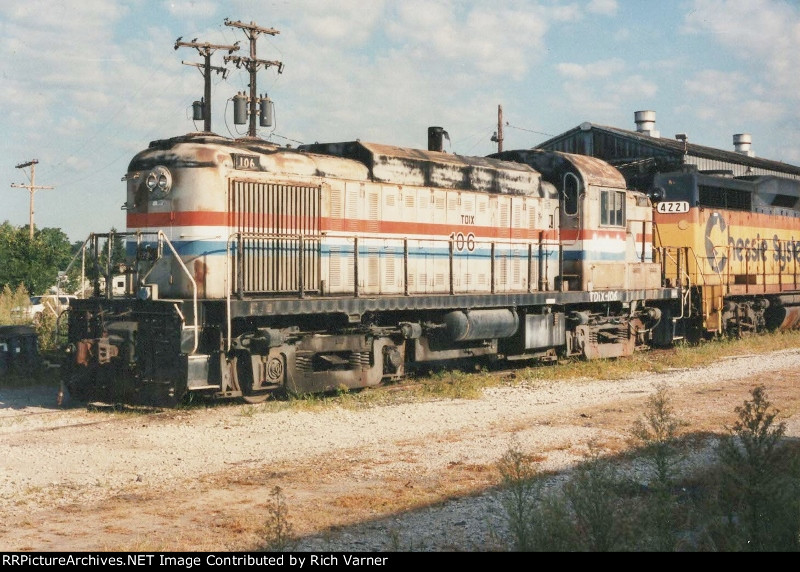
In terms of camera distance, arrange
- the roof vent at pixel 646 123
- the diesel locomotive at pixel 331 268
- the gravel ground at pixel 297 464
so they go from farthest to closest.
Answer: the roof vent at pixel 646 123 → the diesel locomotive at pixel 331 268 → the gravel ground at pixel 297 464

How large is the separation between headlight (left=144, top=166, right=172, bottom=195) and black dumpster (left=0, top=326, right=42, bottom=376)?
4822 millimetres

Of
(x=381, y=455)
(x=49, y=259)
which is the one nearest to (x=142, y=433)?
(x=381, y=455)

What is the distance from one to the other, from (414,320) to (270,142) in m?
3.71

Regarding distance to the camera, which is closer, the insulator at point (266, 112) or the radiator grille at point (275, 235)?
the radiator grille at point (275, 235)

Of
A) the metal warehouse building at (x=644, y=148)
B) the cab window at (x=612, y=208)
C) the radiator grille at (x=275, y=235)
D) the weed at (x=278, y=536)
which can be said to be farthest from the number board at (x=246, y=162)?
the metal warehouse building at (x=644, y=148)

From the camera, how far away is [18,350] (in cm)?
1456

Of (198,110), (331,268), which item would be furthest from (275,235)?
(198,110)

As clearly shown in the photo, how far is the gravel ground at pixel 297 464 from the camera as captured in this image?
237 inches

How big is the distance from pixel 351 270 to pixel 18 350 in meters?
6.13

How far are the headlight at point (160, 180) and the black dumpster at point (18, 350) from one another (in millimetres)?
4822

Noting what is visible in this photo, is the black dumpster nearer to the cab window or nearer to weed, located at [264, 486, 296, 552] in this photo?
weed, located at [264, 486, 296, 552]

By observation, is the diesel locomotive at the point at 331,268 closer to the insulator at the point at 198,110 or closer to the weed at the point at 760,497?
the weed at the point at 760,497

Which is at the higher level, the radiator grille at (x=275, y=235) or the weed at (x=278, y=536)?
the radiator grille at (x=275, y=235)

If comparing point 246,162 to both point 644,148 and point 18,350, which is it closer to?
point 18,350
